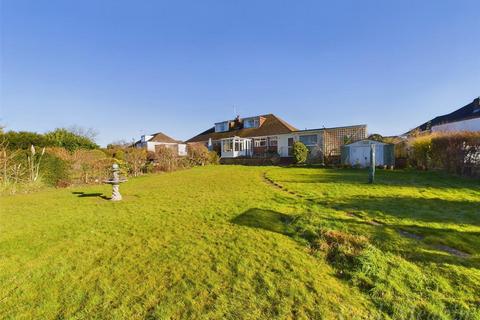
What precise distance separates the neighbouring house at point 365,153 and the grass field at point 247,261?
36.1 feet

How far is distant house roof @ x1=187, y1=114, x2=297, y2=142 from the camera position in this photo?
30.4 meters

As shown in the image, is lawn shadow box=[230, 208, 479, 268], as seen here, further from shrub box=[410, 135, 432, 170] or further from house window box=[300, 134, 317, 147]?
house window box=[300, 134, 317, 147]

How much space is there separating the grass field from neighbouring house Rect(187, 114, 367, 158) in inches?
600

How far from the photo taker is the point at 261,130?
32.6 m

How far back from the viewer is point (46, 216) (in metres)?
7.19

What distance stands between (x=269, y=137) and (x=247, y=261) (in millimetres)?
27455

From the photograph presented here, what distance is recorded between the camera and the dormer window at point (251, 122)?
34.7 metres

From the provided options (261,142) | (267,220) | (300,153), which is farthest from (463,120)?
(267,220)

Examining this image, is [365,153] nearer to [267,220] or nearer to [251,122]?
[267,220]

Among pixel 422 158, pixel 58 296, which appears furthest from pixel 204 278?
pixel 422 158

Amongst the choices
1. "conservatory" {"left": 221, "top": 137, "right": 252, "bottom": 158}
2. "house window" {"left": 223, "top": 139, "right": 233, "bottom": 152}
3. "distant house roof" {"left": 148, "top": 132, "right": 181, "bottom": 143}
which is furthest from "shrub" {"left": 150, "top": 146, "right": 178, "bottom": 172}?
"distant house roof" {"left": 148, "top": 132, "right": 181, "bottom": 143}

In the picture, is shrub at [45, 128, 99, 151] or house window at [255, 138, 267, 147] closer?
shrub at [45, 128, 99, 151]

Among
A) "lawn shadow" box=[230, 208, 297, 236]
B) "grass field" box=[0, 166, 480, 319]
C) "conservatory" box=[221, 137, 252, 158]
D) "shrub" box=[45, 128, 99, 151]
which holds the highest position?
"shrub" box=[45, 128, 99, 151]

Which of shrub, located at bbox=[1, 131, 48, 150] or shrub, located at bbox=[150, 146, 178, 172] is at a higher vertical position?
shrub, located at bbox=[1, 131, 48, 150]
